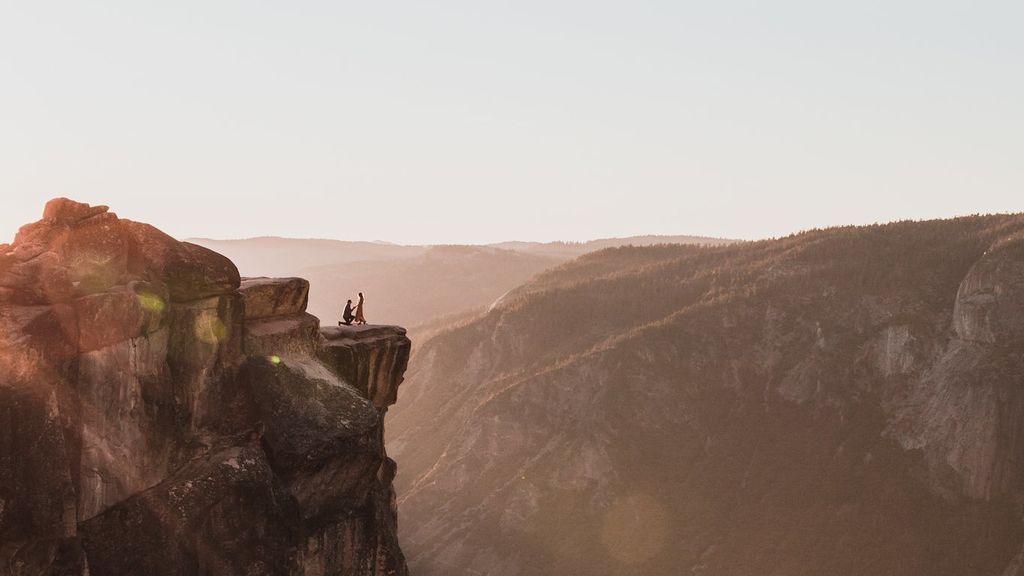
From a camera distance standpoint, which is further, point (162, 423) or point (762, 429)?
point (762, 429)

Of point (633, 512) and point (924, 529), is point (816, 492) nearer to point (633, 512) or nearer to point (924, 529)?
point (924, 529)

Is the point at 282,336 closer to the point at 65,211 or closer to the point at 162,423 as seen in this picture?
the point at 162,423

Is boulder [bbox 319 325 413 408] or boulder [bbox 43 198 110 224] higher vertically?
boulder [bbox 43 198 110 224]

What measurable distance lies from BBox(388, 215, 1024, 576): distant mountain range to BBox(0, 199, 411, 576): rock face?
59927 mm

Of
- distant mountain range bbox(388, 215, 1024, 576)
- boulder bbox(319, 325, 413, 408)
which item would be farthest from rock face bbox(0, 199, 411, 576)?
distant mountain range bbox(388, 215, 1024, 576)

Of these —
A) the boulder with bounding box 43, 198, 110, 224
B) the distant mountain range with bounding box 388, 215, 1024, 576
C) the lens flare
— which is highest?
the boulder with bounding box 43, 198, 110, 224

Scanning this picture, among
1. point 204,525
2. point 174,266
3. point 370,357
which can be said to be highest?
point 174,266

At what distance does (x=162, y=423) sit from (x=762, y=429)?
80899 millimetres

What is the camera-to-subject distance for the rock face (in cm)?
2802

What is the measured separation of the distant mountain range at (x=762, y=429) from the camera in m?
88.6

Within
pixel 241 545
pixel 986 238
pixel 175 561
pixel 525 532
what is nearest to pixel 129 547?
pixel 175 561

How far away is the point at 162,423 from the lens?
30844 mm

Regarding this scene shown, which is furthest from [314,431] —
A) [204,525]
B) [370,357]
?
[370,357]

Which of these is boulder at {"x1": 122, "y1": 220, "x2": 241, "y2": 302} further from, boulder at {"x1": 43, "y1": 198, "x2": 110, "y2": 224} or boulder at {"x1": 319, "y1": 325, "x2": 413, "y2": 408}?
boulder at {"x1": 319, "y1": 325, "x2": 413, "y2": 408}
